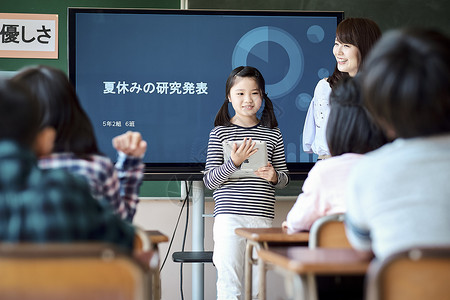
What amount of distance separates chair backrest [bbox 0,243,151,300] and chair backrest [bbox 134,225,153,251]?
47 centimetres

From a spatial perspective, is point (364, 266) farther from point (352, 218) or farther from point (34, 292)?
point (34, 292)

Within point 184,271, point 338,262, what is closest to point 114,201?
point 338,262

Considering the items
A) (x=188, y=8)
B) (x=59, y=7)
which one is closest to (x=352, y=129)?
(x=188, y=8)

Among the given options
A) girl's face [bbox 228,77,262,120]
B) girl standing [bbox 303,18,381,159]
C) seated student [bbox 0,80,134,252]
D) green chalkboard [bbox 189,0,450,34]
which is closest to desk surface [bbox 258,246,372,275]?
seated student [bbox 0,80,134,252]

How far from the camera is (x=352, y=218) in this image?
137cm

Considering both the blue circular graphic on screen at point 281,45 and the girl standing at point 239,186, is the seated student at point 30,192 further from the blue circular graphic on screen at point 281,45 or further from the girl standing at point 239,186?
the blue circular graphic on screen at point 281,45

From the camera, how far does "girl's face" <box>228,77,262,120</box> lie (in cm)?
334

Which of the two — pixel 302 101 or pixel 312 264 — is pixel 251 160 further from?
pixel 312 264

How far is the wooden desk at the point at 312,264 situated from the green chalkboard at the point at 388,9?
9.76 ft

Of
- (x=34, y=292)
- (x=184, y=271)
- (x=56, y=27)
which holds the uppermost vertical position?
(x=56, y=27)

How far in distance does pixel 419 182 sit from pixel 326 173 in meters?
0.69

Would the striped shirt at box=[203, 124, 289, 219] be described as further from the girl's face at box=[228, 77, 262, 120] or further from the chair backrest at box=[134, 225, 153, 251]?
the chair backrest at box=[134, 225, 153, 251]

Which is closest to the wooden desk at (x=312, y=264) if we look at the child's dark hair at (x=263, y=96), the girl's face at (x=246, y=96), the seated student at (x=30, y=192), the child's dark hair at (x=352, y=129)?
the seated student at (x=30, y=192)

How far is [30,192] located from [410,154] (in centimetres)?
79
